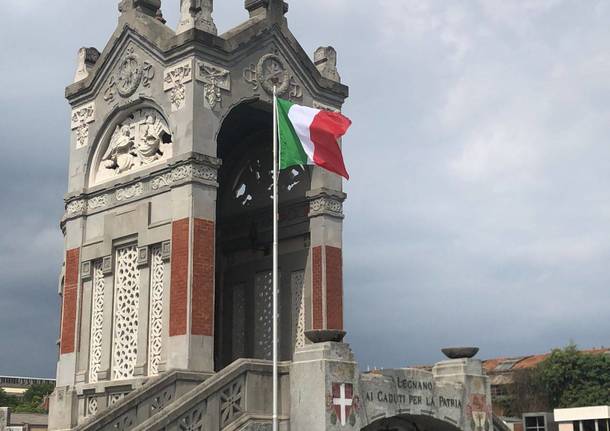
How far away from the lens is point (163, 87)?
70.9 ft

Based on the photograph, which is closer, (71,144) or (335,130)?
(335,130)

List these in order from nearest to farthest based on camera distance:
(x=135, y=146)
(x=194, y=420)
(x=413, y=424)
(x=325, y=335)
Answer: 1. (x=194, y=420)
2. (x=325, y=335)
3. (x=413, y=424)
4. (x=135, y=146)

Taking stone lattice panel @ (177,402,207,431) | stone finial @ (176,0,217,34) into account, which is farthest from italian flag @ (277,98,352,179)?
stone lattice panel @ (177,402,207,431)

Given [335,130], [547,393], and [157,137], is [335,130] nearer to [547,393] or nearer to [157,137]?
[157,137]

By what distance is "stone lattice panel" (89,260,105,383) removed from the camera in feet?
72.2

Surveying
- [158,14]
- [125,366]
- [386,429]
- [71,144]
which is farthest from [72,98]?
[386,429]

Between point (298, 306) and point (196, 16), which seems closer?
point (196, 16)

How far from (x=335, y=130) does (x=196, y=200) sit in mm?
3659

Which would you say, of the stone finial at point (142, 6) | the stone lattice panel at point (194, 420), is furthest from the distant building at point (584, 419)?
the stone lattice panel at point (194, 420)

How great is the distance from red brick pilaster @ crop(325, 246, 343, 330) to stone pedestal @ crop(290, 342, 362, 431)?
5.39m

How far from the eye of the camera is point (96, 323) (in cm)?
2236

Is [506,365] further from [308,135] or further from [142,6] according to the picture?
[308,135]

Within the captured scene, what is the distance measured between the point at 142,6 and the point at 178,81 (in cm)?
326

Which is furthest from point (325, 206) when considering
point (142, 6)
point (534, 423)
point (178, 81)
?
point (534, 423)
